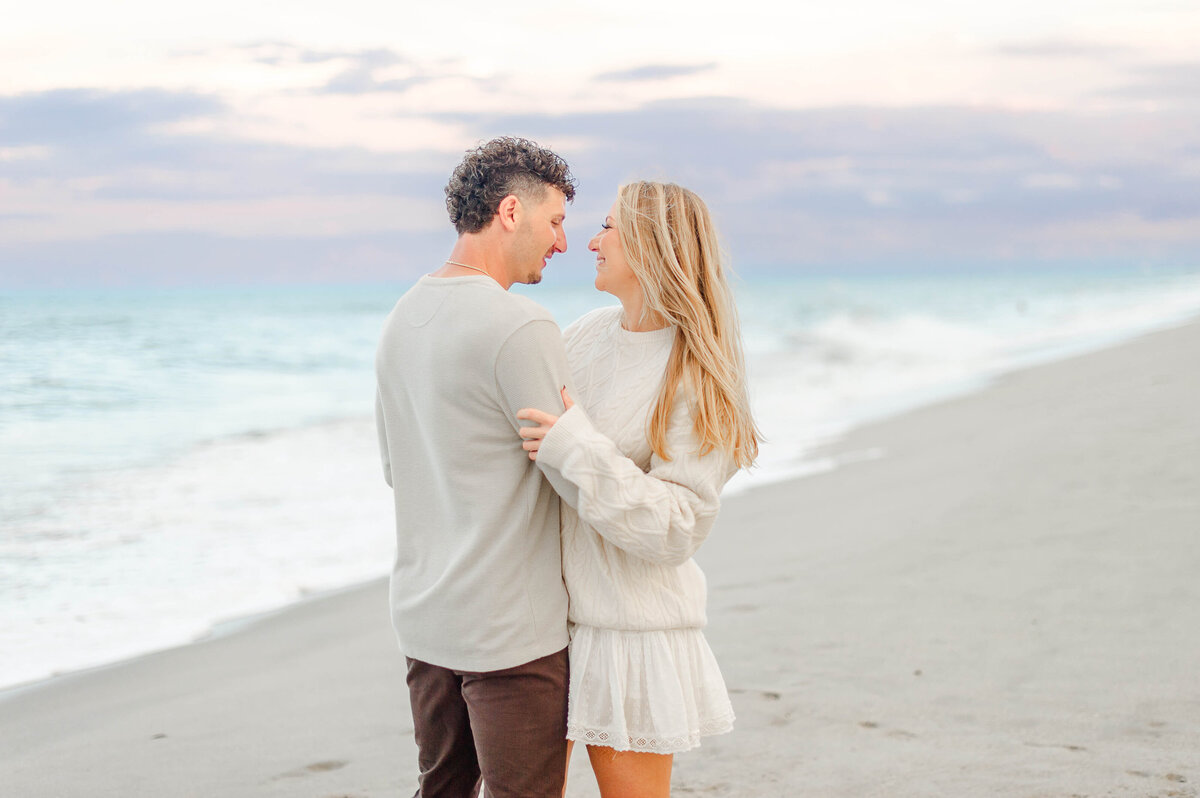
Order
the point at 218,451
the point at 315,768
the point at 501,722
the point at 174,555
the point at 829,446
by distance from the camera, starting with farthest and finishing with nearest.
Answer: the point at 218,451, the point at 829,446, the point at 174,555, the point at 315,768, the point at 501,722

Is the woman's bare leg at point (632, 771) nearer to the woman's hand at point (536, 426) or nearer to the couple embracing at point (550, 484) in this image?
the couple embracing at point (550, 484)

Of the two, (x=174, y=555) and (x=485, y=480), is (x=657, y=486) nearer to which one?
(x=485, y=480)

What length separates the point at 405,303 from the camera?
218 centimetres

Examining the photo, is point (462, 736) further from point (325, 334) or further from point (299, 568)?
point (325, 334)

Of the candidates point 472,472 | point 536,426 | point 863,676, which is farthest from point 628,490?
point 863,676

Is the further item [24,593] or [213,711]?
[24,593]

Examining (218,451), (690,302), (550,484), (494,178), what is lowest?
(218,451)

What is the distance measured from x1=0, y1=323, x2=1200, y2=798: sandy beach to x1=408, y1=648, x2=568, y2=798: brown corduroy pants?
1.24 m

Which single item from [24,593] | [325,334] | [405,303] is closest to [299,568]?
[24,593]

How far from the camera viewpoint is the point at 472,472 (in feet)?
6.86

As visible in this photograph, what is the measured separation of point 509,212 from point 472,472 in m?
0.59

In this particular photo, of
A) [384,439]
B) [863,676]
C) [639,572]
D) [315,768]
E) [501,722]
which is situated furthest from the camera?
[863,676]

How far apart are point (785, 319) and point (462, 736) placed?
3677 cm

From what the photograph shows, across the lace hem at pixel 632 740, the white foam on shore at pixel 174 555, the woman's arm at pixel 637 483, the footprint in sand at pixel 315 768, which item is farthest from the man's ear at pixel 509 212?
the white foam on shore at pixel 174 555
